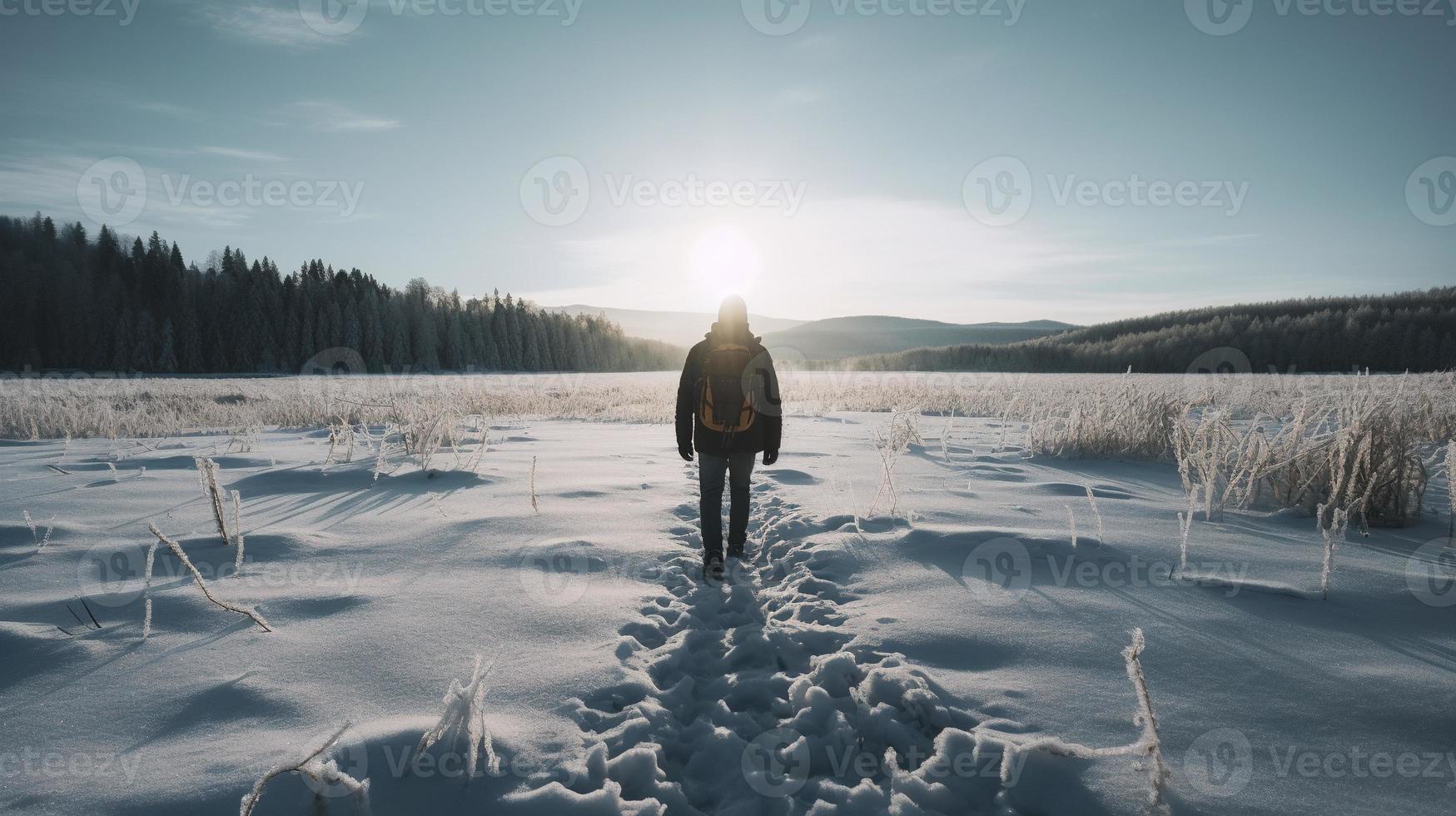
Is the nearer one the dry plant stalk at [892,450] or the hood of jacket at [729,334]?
the hood of jacket at [729,334]

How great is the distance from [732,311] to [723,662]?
2.50 m

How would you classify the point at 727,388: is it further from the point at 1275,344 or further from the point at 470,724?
the point at 1275,344

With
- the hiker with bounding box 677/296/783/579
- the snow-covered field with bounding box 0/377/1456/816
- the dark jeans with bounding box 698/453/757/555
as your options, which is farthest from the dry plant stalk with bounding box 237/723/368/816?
the dark jeans with bounding box 698/453/757/555

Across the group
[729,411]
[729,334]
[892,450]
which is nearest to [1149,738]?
[729,411]

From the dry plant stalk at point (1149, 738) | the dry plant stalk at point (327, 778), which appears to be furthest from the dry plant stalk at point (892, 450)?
the dry plant stalk at point (327, 778)

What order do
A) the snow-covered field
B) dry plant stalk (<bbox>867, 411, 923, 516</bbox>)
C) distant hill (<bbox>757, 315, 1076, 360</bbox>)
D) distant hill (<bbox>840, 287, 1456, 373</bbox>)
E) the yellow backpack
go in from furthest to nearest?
1. distant hill (<bbox>757, 315, 1076, 360</bbox>)
2. distant hill (<bbox>840, 287, 1456, 373</bbox>)
3. dry plant stalk (<bbox>867, 411, 923, 516</bbox>)
4. the yellow backpack
5. the snow-covered field

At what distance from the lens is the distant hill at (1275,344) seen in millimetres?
42812

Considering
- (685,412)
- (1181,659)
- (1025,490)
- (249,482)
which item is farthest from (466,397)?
(1181,659)

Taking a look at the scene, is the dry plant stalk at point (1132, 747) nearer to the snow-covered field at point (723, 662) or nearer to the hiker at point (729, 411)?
the snow-covered field at point (723, 662)

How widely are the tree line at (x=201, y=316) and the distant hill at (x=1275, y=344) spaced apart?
47094 millimetres

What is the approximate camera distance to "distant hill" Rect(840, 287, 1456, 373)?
140ft

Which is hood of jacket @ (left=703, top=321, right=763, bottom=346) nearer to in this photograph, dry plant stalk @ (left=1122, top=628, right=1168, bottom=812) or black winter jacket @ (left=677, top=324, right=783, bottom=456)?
black winter jacket @ (left=677, top=324, right=783, bottom=456)

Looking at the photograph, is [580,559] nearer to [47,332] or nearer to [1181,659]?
[1181,659]

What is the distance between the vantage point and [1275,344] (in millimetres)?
47125
